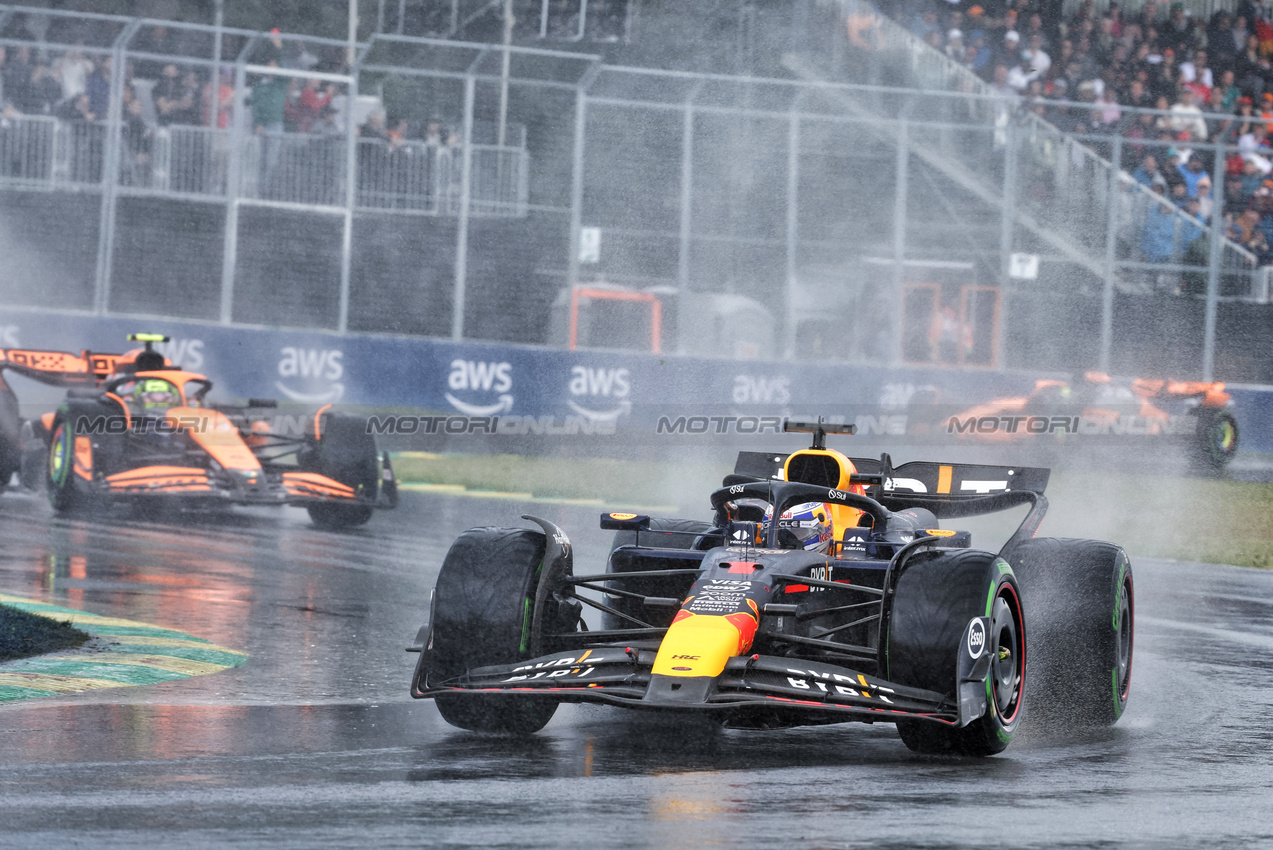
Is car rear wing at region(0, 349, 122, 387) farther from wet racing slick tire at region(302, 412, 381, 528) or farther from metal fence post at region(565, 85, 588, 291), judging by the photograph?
metal fence post at region(565, 85, 588, 291)

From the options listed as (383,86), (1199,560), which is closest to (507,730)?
(1199,560)

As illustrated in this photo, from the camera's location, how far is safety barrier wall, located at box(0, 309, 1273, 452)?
1938cm

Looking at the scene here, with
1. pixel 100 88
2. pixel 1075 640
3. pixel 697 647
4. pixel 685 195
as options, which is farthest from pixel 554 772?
pixel 100 88

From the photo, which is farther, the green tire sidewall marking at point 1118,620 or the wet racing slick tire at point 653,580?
the wet racing slick tire at point 653,580

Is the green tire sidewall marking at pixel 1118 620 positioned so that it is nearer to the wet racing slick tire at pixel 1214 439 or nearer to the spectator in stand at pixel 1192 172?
the wet racing slick tire at pixel 1214 439

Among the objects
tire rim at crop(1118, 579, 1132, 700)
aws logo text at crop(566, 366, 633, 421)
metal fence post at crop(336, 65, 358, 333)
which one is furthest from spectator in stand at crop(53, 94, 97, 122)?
tire rim at crop(1118, 579, 1132, 700)

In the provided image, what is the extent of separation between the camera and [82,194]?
61.8 feet

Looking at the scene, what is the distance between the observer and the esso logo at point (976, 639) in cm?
570

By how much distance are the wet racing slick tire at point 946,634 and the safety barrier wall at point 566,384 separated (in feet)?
43.7

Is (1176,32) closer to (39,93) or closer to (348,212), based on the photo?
(348,212)

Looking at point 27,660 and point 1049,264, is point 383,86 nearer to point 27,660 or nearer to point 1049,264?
point 1049,264

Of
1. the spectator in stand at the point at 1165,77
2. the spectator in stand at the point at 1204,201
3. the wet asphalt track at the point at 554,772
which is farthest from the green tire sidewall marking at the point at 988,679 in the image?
the spectator in stand at the point at 1165,77

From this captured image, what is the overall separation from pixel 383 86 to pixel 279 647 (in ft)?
42.0

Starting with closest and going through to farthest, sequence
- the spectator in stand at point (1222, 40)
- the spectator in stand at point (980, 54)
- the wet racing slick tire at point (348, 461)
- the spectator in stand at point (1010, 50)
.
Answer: the wet racing slick tire at point (348, 461), the spectator in stand at point (980, 54), the spectator in stand at point (1010, 50), the spectator in stand at point (1222, 40)
